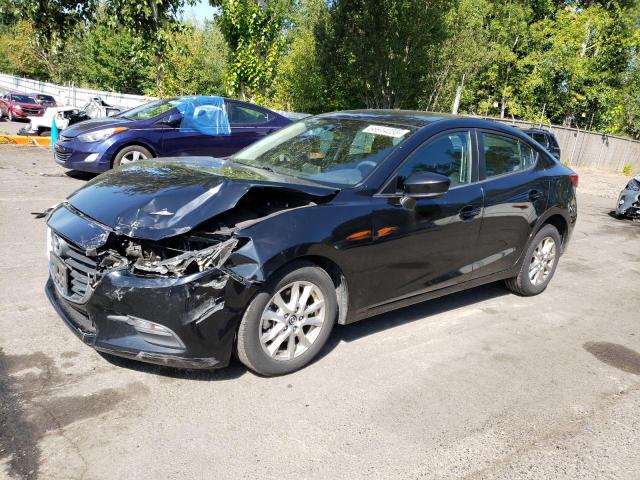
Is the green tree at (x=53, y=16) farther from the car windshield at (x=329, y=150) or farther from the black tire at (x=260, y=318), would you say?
the black tire at (x=260, y=318)

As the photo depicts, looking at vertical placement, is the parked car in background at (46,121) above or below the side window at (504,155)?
below

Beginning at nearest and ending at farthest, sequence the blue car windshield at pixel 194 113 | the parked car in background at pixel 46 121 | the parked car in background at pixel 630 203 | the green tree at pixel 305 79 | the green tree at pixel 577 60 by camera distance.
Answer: the blue car windshield at pixel 194 113
the parked car in background at pixel 630 203
the parked car in background at pixel 46 121
the green tree at pixel 305 79
the green tree at pixel 577 60

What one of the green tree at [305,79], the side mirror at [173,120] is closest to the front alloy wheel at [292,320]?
the side mirror at [173,120]

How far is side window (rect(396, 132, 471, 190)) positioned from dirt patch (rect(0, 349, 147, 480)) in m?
2.40

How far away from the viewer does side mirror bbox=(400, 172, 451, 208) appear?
12.7 feet

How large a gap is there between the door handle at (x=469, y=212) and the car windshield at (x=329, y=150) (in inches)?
29.7

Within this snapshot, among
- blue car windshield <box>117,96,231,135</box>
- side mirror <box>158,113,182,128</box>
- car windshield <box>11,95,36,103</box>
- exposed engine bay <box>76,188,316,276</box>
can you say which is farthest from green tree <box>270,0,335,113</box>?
exposed engine bay <box>76,188,316,276</box>

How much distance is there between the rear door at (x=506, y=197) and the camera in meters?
4.73

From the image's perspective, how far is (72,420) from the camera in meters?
2.94

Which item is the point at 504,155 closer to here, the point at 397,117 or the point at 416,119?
the point at 416,119

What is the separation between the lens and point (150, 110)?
33.3 ft

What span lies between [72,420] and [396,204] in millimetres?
2437

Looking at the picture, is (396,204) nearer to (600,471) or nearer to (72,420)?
(600,471)

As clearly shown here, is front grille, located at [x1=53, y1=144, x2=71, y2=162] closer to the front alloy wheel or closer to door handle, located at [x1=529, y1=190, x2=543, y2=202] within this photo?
the front alloy wheel
